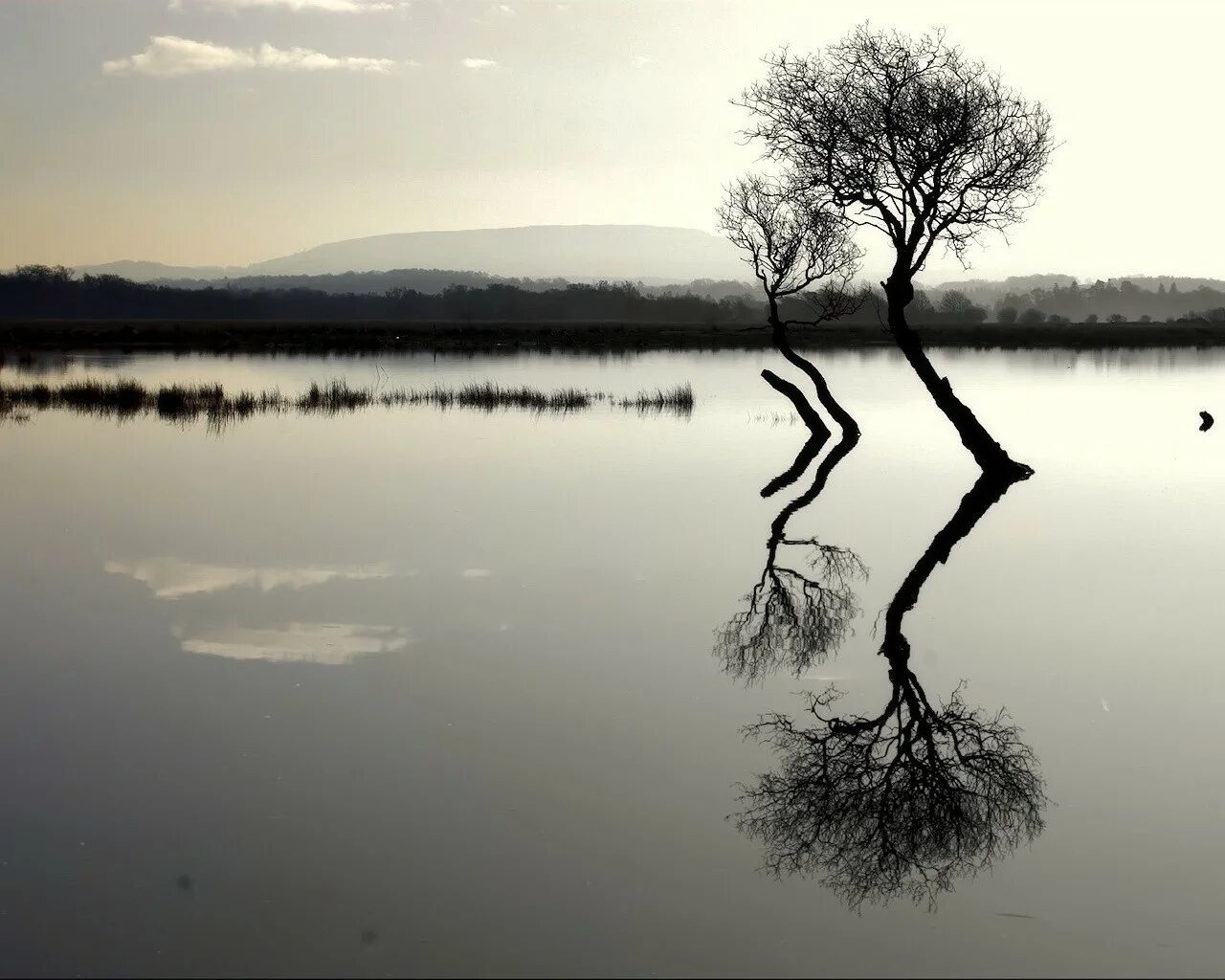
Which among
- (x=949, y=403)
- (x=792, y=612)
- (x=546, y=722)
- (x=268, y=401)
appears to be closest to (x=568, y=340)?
(x=268, y=401)

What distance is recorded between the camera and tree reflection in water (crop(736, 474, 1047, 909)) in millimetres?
7633

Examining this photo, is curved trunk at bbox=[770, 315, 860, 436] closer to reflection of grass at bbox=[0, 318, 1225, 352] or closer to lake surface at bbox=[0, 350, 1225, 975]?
lake surface at bbox=[0, 350, 1225, 975]

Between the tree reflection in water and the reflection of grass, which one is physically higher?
the reflection of grass

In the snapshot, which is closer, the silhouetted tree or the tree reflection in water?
the tree reflection in water

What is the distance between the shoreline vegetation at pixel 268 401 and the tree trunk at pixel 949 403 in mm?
10825

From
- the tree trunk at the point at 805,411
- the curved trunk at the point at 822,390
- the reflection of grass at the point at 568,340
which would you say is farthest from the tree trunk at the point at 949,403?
the reflection of grass at the point at 568,340

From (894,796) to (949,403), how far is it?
73.3 feet

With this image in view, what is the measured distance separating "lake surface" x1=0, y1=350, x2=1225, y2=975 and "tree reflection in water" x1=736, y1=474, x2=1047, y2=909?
0.23 ft

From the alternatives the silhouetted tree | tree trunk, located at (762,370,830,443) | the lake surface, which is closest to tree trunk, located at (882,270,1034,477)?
the lake surface

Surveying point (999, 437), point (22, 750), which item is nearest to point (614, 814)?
point (22, 750)

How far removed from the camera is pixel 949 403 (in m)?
29.9

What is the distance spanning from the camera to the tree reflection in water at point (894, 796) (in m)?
7.63

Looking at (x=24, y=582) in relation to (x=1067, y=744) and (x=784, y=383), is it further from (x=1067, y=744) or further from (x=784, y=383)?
(x=784, y=383)

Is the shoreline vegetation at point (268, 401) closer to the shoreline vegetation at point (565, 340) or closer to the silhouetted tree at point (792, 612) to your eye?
the silhouetted tree at point (792, 612)
